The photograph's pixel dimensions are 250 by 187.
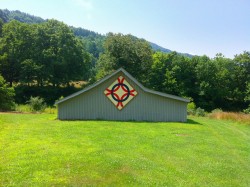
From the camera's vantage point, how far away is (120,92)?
24.3 metres

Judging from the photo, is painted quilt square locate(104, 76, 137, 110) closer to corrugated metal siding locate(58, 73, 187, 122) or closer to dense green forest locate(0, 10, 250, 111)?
corrugated metal siding locate(58, 73, 187, 122)

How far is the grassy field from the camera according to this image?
390 inches

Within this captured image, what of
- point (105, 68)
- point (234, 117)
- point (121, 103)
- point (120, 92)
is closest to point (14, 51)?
point (105, 68)

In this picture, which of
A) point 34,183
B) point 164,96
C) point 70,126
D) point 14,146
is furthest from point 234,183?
point 164,96

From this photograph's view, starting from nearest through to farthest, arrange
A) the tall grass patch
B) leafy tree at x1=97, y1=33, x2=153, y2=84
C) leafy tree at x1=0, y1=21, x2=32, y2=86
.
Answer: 1. the tall grass patch
2. leafy tree at x1=0, y1=21, x2=32, y2=86
3. leafy tree at x1=97, y1=33, x2=153, y2=84

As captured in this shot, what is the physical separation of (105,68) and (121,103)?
106ft

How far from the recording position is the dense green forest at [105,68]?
176ft

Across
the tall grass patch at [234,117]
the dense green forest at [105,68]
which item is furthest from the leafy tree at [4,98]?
the dense green forest at [105,68]

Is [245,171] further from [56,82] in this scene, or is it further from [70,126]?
[56,82]

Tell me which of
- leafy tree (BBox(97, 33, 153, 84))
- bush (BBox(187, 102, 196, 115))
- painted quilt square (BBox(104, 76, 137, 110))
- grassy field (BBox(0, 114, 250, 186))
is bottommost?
bush (BBox(187, 102, 196, 115))

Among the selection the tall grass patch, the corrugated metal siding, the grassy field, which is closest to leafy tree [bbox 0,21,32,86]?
the corrugated metal siding

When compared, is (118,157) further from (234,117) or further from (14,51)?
(14,51)

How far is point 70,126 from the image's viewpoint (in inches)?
774

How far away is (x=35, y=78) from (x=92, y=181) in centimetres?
4723
